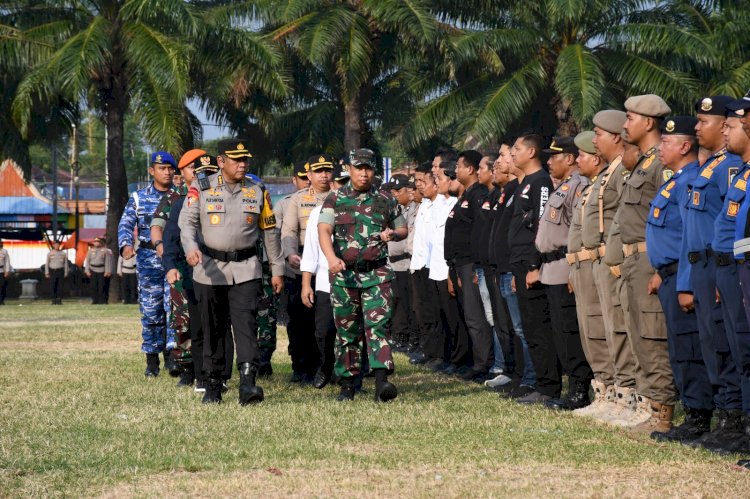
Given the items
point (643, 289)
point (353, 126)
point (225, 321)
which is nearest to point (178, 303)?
point (225, 321)

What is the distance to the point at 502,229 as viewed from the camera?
12078 millimetres

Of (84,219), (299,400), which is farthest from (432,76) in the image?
(84,219)

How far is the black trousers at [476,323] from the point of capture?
44.3 feet

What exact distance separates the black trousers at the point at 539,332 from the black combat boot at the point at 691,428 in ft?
8.23

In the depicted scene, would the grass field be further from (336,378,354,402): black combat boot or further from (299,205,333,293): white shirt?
(299,205,333,293): white shirt

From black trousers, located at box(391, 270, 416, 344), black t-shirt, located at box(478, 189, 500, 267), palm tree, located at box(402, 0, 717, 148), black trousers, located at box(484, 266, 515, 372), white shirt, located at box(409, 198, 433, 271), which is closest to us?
black trousers, located at box(484, 266, 515, 372)

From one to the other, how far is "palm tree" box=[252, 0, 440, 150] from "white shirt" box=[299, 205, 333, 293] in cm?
1780

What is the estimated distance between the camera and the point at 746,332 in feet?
25.3

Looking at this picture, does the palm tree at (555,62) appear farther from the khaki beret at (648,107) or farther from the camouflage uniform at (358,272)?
the khaki beret at (648,107)

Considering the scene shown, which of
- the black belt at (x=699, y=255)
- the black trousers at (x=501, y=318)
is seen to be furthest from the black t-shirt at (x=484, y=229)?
the black belt at (x=699, y=255)

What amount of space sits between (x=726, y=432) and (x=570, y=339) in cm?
285

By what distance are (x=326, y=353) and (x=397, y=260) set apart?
5.97m

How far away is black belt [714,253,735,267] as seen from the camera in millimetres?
7863

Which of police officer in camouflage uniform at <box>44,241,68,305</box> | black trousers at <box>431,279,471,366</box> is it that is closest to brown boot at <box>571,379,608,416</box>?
black trousers at <box>431,279,471,366</box>
